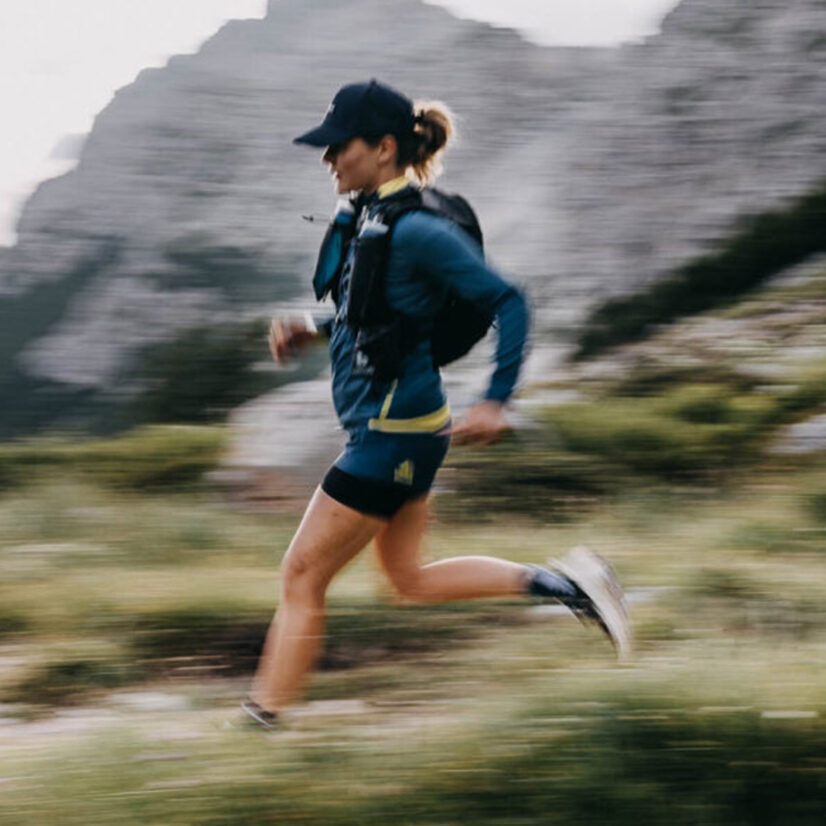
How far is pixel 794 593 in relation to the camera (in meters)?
4.38

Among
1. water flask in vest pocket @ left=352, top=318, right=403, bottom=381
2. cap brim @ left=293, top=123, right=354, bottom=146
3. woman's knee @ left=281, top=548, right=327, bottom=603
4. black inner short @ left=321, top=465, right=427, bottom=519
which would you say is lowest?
woman's knee @ left=281, top=548, right=327, bottom=603

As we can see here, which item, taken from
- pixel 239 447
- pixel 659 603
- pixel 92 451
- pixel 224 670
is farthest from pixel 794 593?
pixel 92 451

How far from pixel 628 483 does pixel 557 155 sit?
495 centimetres

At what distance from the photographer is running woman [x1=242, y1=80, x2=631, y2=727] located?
10.3 ft

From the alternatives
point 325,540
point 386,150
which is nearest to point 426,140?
point 386,150

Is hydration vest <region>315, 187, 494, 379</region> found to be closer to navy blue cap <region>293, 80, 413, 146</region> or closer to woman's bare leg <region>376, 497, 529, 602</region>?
navy blue cap <region>293, 80, 413, 146</region>

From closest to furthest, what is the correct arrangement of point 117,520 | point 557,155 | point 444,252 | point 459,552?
point 444,252
point 459,552
point 117,520
point 557,155

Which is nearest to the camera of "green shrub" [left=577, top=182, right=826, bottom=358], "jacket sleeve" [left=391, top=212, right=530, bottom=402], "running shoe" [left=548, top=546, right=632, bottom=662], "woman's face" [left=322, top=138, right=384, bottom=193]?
"jacket sleeve" [left=391, top=212, right=530, bottom=402]

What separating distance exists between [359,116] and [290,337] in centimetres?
72

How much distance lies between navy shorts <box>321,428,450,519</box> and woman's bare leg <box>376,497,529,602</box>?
0.20m

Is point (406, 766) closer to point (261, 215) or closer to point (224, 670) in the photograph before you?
point (224, 670)

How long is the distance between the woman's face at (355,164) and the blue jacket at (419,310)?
0.06m

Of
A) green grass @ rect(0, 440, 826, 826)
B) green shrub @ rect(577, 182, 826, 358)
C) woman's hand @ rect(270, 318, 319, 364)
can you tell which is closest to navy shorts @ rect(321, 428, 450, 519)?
woman's hand @ rect(270, 318, 319, 364)

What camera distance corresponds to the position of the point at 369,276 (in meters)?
3.15
